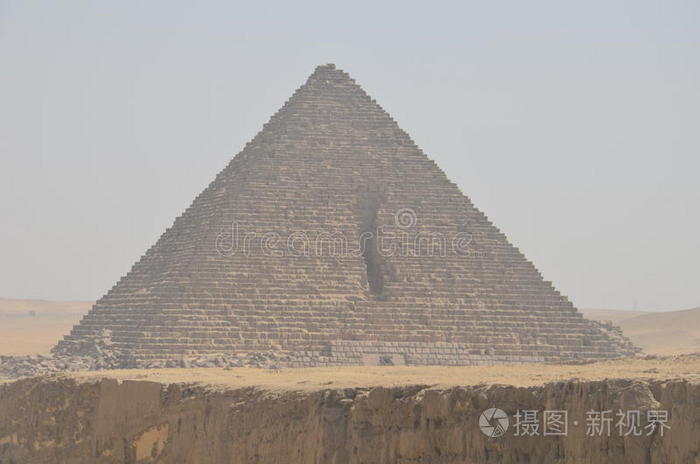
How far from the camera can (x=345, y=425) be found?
442 inches

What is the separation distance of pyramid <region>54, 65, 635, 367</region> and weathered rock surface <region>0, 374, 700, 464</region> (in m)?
31.4

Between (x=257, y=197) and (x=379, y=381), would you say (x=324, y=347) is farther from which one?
(x=379, y=381)

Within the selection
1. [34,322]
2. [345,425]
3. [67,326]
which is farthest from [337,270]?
[34,322]

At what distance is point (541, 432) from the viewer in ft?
32.7

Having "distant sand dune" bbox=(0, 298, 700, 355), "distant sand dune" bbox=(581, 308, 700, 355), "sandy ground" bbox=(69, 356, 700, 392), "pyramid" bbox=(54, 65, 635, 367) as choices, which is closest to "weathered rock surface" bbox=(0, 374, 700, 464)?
"sandy ground" bbox=(69, 356, 700, 392)

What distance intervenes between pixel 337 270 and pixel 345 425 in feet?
133

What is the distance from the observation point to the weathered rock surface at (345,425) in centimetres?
957

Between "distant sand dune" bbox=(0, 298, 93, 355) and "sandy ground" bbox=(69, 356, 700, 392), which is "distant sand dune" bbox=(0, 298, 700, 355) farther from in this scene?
"sandy ground" bbox=(69, 356, 700, 392)

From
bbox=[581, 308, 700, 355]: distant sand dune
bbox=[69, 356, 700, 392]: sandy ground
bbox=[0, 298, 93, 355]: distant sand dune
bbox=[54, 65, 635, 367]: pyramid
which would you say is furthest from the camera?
bbox=[581, 308, 700, 355]: distant sand dune

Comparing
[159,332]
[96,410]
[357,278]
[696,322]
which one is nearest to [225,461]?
[96,410]

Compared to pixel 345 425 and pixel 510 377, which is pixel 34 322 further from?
pixel 345 425

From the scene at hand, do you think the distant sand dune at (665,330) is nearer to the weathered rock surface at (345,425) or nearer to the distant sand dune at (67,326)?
the distant sand dune at (67,326)

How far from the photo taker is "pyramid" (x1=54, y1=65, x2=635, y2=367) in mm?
49125

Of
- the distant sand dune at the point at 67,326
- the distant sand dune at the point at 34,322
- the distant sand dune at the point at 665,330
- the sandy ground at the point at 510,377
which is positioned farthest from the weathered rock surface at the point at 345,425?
the distant sand dune at the point at 665,330
